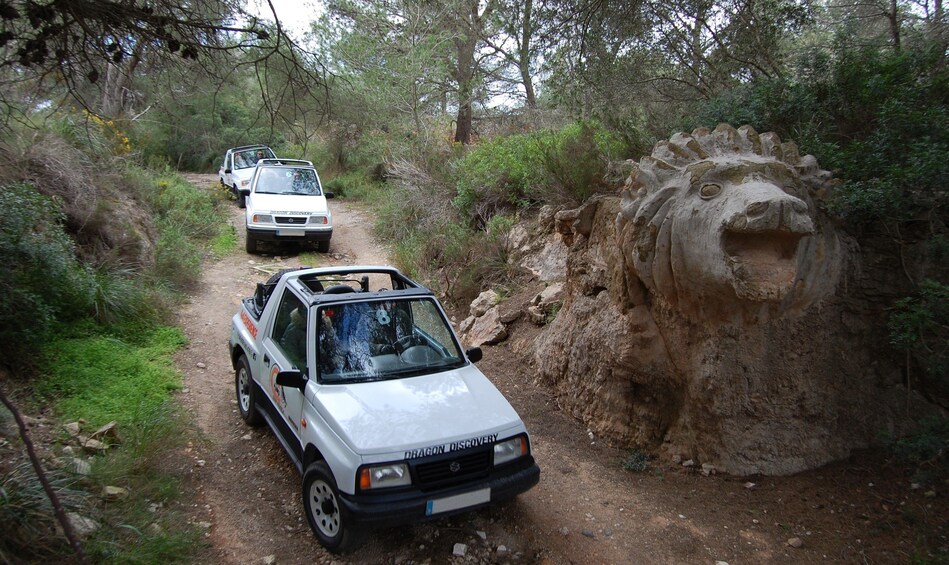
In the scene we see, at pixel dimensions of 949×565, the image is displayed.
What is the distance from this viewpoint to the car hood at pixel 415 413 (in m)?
3.75

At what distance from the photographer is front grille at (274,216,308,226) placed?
12227 millimetres

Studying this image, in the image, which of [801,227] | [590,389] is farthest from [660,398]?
[801,227]

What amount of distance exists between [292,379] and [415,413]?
95 cm

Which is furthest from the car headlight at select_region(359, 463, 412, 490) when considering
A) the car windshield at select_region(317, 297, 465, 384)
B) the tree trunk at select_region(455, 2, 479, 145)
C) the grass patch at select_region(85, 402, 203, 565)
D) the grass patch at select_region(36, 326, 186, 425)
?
the tree trunk at select_region(455, 2, 479, 145)

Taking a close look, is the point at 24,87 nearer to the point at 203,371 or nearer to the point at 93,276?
the point at 93,276

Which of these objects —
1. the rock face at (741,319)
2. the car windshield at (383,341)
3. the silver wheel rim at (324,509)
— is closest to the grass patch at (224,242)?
the car windshield at (383,341)

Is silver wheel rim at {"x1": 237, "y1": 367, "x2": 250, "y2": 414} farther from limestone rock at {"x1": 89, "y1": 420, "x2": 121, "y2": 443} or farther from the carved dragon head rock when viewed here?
the carved dragon head rock

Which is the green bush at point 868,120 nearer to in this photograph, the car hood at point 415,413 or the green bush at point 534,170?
the green bush at point 534,170

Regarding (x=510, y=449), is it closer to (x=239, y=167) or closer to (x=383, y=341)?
(x=383, y=341)

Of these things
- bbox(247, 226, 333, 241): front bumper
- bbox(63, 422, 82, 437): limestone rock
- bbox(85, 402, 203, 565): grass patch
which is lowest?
bbox(85, 402, 203, 565): grass patch

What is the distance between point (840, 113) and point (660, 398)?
121 inches

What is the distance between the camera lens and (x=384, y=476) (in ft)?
12.0

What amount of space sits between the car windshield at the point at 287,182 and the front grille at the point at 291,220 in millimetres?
923

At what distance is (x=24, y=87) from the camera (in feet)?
19.7
